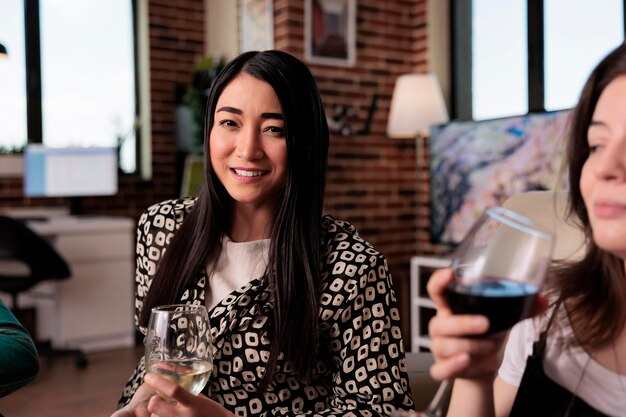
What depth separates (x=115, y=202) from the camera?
4797mm

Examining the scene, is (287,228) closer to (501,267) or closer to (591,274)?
(591,274)

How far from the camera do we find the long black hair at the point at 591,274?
90cm

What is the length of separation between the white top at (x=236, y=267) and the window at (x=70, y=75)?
139 inches

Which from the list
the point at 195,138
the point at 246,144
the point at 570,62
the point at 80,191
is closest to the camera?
the point at 246,144

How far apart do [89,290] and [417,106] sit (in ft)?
7.49

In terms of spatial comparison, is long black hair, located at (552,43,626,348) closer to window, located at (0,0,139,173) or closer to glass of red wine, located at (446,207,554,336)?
glass of red wine, located at (446,207,554,336)

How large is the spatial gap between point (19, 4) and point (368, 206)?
267 centimetres

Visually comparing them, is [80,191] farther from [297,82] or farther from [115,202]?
[297,82]

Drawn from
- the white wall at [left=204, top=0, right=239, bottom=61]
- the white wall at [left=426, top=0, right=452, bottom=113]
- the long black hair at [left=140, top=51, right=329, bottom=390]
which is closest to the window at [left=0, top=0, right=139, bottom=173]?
the white wall at [left=204, top=0, right=239, bottom=61]

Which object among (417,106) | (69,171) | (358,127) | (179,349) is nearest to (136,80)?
(69,171)

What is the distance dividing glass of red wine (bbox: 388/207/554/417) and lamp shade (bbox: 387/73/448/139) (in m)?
3.46

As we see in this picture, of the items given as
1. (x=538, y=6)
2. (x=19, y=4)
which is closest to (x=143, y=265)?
(x=538, y=6)

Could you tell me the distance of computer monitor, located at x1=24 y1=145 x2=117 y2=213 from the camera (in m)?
4.27

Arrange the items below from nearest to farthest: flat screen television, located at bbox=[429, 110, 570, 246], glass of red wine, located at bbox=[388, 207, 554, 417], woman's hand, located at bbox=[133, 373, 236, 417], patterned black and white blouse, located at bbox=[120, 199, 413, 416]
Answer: glass of red wine, located at bbox=[388, 207, 554, 417] < woman's hand, located at bbox=[133, 373, 236, 417] < patterned black and white blouse, located at bbox=[120, 199, 413, 416] < flat screen television, located at bbox=[429, 110, 570, 246]
